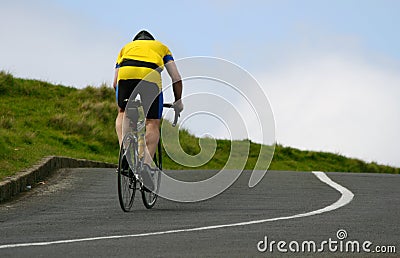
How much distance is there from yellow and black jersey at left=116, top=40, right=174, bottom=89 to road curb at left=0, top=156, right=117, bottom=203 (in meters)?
3.20

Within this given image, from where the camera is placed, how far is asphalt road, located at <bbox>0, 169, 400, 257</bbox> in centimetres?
798

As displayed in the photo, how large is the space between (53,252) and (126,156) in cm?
345

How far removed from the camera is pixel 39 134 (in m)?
26.7

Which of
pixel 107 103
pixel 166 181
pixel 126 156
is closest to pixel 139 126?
pixel 126 156

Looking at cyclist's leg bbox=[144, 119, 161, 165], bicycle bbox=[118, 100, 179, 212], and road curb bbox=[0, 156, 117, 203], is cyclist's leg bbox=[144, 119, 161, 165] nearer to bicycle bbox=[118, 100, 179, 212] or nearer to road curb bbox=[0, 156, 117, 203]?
bicycle bbox=[118, 100, 179, 212]

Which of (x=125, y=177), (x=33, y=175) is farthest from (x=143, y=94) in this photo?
(x=33, y=175)

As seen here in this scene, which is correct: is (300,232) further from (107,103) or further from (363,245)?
(107,103)

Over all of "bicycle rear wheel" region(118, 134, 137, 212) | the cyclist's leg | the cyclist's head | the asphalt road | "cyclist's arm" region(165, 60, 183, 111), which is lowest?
the asphalt road

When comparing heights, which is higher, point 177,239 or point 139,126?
point 139,126

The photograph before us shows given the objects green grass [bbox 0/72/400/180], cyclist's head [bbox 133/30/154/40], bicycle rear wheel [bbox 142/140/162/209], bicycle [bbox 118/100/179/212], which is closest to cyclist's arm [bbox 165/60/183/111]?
bicycle [bbox 118/100/179/212]

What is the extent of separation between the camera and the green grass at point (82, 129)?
88.7 ft

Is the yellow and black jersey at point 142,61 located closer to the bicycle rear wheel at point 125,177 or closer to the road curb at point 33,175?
the bicycle rear wheel at point 125,177

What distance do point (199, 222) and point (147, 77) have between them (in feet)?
6.86

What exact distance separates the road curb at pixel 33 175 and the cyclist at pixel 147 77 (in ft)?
9.49
